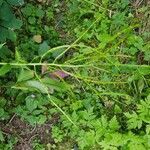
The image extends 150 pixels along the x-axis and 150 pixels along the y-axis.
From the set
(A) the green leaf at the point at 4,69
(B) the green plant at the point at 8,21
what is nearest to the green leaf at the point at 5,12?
(B) the green plant at the point at 8,21

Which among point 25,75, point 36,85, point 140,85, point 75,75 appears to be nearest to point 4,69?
point 25,75

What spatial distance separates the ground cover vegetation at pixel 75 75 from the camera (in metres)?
3.48

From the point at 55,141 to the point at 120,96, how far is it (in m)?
0.65

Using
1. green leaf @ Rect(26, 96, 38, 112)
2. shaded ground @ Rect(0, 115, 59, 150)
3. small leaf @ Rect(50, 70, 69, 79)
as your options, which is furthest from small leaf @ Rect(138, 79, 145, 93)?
green leaf @ Rect(26, 96, 38, 112)

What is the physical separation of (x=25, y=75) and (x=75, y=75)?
0.41 m

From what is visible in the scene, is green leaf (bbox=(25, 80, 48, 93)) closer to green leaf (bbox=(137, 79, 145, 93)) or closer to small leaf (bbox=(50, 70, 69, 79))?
small leaf (bbox=(50, 70, 69, 79))

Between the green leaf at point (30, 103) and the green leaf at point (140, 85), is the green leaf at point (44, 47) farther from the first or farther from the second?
the green leaf at point (140, 85)

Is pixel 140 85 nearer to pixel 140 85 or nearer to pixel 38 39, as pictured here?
pixel 140 85

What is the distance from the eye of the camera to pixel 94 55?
3.55 metres

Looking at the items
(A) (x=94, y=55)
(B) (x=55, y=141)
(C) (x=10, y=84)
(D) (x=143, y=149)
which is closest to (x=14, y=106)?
(C) (x=10, y=84)

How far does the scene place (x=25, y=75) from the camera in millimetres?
3416

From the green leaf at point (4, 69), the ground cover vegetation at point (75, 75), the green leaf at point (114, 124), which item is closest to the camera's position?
the green leaf at point (4, 69)

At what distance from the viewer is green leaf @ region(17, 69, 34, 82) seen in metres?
3.41

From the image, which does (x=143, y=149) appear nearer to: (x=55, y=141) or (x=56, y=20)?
(x=55, y=141)
